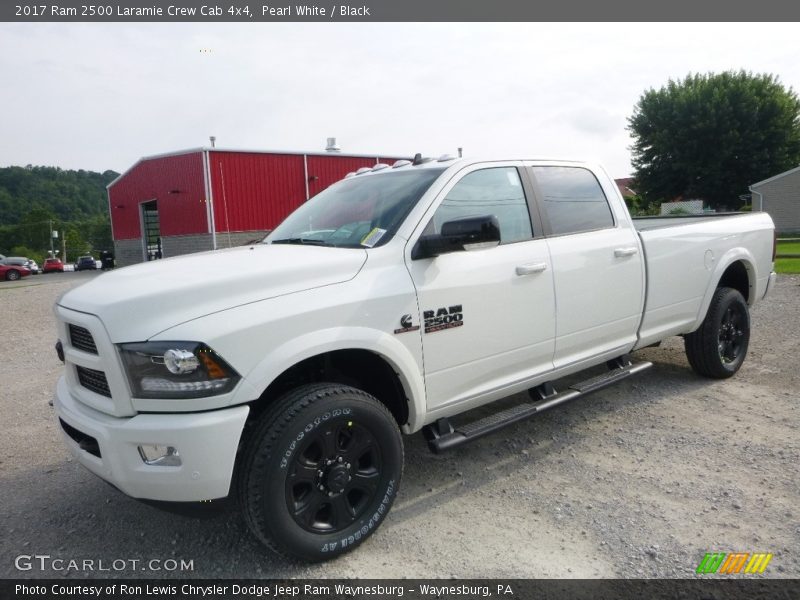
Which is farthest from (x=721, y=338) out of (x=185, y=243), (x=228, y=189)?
(x=185, y=243)

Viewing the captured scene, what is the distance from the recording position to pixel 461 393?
3316 millimetres

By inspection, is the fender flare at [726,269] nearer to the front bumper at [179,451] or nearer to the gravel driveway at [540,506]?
the gravel driveway at [540,506]

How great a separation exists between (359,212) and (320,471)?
157cm

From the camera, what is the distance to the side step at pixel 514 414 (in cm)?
322

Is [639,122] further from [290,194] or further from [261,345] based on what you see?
[261,345]

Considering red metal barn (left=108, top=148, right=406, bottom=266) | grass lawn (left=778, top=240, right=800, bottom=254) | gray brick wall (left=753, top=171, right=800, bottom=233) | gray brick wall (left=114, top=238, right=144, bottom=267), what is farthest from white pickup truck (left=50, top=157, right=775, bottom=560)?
gray brick wall (left=753, top=171, right=800, bottom=233)

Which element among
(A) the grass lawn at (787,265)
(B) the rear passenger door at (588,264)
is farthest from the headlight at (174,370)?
(A) the grass lawn at (787,265)

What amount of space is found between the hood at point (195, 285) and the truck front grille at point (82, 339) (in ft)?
0.34

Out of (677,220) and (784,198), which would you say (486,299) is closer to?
(677,220)

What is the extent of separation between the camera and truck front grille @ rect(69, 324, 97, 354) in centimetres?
262

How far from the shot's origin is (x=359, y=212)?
3.55 m

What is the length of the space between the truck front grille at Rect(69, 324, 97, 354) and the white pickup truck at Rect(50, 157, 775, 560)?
1 centimetres

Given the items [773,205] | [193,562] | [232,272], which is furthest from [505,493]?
[773,205]

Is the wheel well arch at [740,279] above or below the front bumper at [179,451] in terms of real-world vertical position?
above
